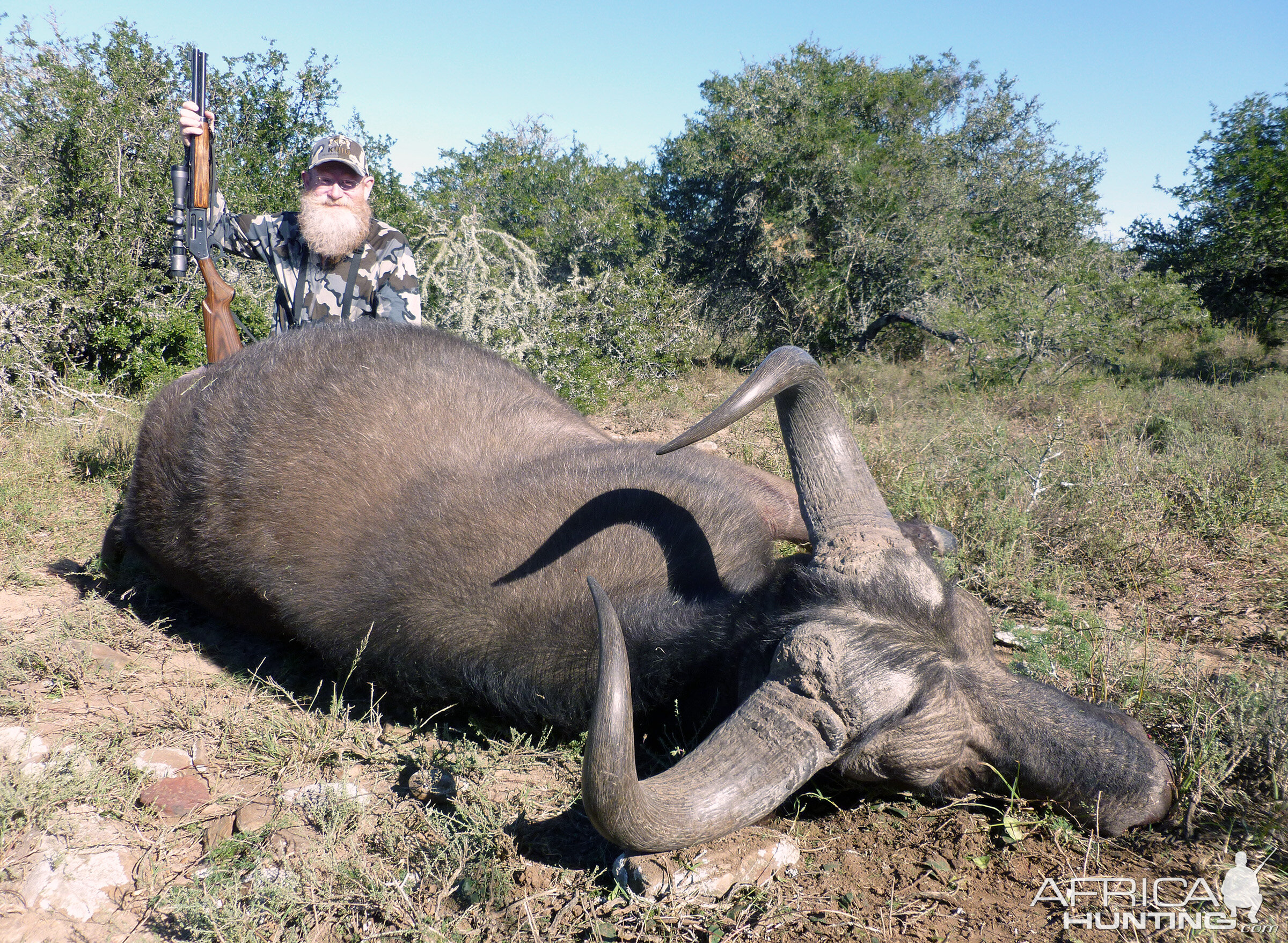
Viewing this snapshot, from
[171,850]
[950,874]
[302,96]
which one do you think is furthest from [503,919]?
[302,96]

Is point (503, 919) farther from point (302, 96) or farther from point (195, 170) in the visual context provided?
point (302, 96)

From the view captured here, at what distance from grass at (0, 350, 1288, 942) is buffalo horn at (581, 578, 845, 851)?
42 cm

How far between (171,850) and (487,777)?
0.98m

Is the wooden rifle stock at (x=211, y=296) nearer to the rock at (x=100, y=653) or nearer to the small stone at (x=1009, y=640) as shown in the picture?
the rock at (x=100, y=653)

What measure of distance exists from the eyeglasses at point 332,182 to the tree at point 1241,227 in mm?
10286

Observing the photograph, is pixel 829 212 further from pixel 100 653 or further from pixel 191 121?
pixel 100 653

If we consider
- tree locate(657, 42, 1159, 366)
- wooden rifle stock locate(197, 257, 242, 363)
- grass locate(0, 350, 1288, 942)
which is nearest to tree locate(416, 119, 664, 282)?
tree locate(657, 42, 1159, 366)

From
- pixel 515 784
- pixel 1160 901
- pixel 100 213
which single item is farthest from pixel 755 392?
pixel 100 213

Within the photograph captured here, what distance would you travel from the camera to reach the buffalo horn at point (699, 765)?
1.73 metres

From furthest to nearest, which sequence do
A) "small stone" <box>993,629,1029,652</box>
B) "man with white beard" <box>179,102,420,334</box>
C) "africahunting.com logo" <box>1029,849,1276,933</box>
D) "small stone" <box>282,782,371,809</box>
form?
1. "man with white beard" <box>179,102,420,334</box>
2. "small stone" <box>993,629,1029,652</box>
3. "small stone" <box>282,782,371,809</box>
4. "africahunting.com logo" <box>1029,849,1276,933</box>

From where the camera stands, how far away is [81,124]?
7.33 m

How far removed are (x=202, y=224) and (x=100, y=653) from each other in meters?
3.22

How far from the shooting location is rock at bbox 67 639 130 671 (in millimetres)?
3412

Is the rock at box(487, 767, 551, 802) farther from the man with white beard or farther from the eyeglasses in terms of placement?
the eyeglasses
